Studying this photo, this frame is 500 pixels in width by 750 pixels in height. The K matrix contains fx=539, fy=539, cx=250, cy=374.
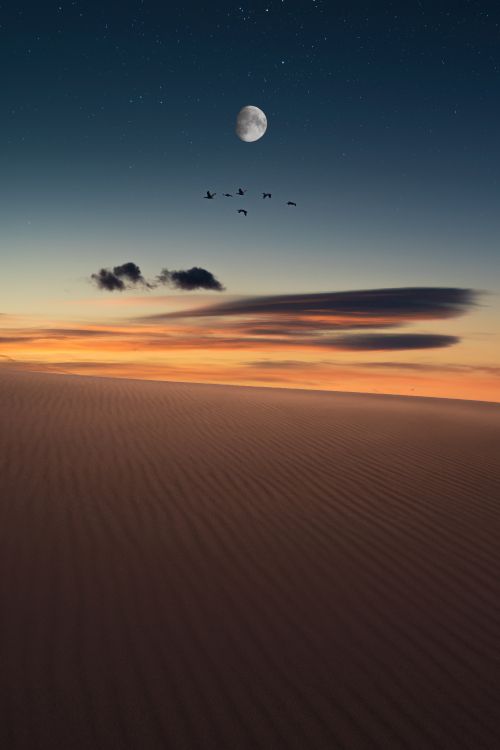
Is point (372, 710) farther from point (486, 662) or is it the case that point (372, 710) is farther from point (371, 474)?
point (371, 474)

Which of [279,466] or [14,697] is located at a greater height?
[279,466]

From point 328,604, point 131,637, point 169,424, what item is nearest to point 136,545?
point 131,637

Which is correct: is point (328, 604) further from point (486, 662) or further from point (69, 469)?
point (69, 469)

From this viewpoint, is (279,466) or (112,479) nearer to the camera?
(112,479)

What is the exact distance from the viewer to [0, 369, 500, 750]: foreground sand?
357cm

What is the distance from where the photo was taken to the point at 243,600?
492cm

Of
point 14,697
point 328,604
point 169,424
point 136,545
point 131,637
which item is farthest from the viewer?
point 169,424

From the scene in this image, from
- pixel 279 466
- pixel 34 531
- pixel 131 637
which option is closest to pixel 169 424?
pixel 279 466

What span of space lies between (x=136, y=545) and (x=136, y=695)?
225cm

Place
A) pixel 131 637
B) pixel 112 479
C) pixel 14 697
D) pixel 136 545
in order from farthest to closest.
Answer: pixel 112 479, pixel 136 545, pixel 131 637, pixel 14 697

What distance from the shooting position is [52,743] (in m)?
3.27

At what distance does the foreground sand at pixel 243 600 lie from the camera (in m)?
3.57

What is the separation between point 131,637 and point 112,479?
402 centimetres

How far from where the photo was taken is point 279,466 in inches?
377
